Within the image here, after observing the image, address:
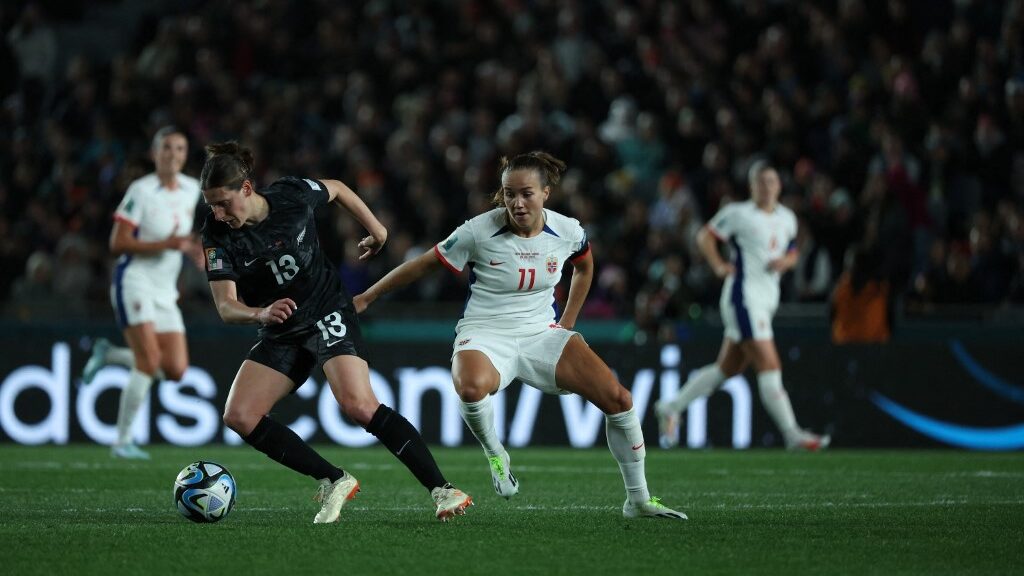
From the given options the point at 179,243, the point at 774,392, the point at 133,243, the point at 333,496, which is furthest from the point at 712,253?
the point at 333,496

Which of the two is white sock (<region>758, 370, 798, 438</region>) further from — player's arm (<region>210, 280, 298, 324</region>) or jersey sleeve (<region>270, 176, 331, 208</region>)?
player's arm (<region>210, 280, 298, 324</region>)

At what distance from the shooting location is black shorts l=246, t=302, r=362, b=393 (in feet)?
24.1

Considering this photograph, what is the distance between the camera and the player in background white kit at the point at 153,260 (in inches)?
452

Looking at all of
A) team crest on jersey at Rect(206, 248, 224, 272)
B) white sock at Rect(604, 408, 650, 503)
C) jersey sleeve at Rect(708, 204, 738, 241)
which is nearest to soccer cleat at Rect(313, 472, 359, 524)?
team crest on jersey at Rect(206, 248, 224, 272)

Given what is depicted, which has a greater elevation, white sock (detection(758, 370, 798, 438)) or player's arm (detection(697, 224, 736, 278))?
player's arm (detection(697, 224, 736, 278))

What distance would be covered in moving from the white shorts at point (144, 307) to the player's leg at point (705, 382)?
4345mm

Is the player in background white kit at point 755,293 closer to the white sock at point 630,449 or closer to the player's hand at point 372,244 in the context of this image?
the white sock at point 630,449

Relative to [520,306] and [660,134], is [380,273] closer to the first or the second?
[660,134]

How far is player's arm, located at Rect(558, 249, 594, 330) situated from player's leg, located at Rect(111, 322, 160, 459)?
4747 mm

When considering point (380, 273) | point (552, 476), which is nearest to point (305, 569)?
point (552, 476)

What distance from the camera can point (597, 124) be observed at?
17.6m

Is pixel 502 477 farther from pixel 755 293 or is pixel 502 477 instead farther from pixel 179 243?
pixel 755 293

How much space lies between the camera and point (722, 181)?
15742 millimetres

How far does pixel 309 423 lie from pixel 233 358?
38.9 inches
